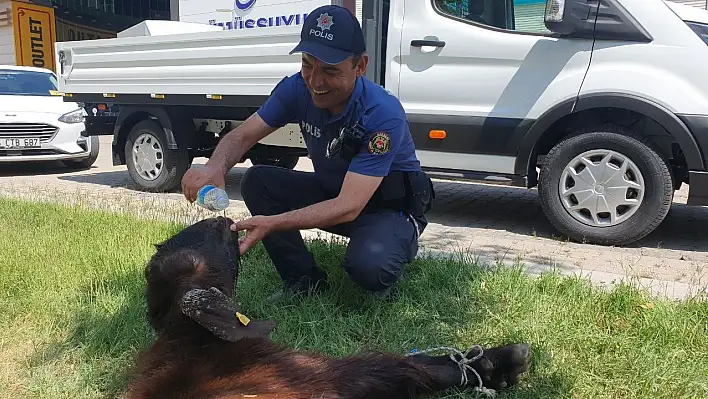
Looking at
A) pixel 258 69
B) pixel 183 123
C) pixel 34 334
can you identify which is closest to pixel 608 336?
pixel 34 334

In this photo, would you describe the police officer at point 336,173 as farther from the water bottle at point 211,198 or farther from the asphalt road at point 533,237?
the asphalt road at point 533,237

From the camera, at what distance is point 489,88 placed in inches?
200

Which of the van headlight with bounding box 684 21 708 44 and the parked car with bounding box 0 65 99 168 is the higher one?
the van headlight with bounding box 684 21 708 44

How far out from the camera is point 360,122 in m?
2.92

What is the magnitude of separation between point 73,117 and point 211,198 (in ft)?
24.4

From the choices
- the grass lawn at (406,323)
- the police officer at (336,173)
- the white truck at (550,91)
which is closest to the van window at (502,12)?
the white truck at (550,91)

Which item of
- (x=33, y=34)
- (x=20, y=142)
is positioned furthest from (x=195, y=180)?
(x=33, y=34)

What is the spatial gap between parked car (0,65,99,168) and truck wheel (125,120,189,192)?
7.02 ft

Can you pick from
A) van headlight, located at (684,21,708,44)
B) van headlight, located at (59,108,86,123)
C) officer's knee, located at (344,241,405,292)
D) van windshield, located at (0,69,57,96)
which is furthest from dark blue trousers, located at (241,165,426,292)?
van windshield, located at (0,69,57,96)

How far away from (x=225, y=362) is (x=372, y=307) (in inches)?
49.7

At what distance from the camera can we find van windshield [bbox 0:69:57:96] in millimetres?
9484

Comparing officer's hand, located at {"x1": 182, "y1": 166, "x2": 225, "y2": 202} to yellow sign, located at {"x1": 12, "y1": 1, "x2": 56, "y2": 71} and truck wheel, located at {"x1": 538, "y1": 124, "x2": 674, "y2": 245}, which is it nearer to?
truck wheel, located at {"x1": 538, "y1": 124, "x2": 674, "y2": 245}

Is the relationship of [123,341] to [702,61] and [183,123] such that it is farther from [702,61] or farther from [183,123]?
[183,123]

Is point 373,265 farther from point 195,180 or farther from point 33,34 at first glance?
point 33,34
